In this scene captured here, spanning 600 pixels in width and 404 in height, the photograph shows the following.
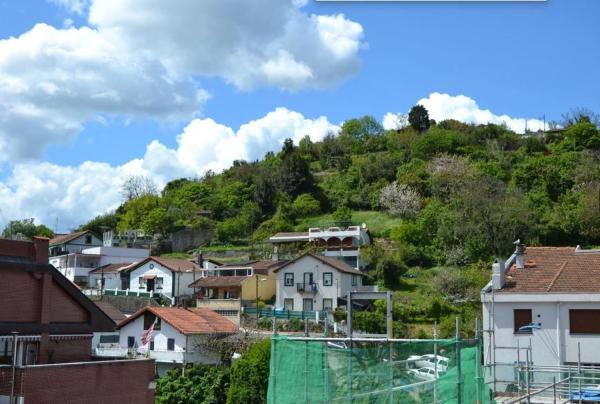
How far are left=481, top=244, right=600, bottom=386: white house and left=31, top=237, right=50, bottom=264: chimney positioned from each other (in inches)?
627

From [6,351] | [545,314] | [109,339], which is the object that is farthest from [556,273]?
[109,339]

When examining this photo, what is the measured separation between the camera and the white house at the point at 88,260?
62.9 metres

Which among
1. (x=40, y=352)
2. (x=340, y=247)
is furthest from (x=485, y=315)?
(x=340, y=247)

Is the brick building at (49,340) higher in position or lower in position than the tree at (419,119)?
lower

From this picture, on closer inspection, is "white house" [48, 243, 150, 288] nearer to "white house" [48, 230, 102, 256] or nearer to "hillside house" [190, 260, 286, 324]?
"white house" [48, 230, 102, 256]

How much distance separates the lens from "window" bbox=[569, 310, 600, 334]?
26.7 meters

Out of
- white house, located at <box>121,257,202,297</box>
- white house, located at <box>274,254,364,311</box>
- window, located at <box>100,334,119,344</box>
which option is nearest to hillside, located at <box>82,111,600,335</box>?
white house, located at <box>274,254,364,311</box>

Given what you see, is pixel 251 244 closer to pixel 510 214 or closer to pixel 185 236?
pixel 185 236

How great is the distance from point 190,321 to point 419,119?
196 ft

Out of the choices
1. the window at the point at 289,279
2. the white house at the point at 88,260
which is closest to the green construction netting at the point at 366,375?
the window at the point at 289,279

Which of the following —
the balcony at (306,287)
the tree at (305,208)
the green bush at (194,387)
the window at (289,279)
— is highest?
the tree at (305,208)

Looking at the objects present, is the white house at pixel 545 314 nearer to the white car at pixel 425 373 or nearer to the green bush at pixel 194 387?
the white car at pixel 425 373

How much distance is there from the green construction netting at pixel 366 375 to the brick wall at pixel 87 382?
7.65 metres

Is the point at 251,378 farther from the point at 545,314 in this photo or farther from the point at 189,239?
the point at 189,239
